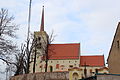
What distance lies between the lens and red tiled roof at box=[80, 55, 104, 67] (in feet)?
202

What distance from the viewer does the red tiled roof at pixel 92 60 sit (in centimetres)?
6145

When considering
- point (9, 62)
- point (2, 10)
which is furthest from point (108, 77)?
point (2, 10)

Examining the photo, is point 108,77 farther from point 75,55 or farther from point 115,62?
point 75,55

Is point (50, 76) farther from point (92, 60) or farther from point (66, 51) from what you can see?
point (92, 60)

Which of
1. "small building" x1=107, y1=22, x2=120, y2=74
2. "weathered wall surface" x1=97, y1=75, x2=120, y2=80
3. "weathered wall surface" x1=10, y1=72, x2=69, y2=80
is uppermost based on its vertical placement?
"small building" x1=107, y1=22, x2=120, y2=74

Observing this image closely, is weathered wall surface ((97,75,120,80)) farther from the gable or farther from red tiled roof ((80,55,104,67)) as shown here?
red tiled roof ((80,55,104,67))

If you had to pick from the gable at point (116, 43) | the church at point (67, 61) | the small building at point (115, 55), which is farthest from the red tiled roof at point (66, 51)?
the gable at point (116, 43)

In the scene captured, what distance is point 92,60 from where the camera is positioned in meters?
62.6

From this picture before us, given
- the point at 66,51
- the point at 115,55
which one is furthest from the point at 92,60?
the point at 115,55

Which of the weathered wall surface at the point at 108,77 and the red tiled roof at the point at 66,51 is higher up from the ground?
the red tiled roof at the point at 66,51

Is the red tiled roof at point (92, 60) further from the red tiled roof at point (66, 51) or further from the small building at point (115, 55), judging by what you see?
the small building at point (115, 55)

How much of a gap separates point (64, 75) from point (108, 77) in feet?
28.3

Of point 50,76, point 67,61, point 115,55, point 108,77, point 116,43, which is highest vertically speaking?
point 116,43

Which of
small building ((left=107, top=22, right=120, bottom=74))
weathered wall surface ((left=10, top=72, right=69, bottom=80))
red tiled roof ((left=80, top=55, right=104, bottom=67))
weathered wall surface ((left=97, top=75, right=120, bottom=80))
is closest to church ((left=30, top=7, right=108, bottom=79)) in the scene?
red tiled roof ((left=80, top=55, right=104, bottom=67))
